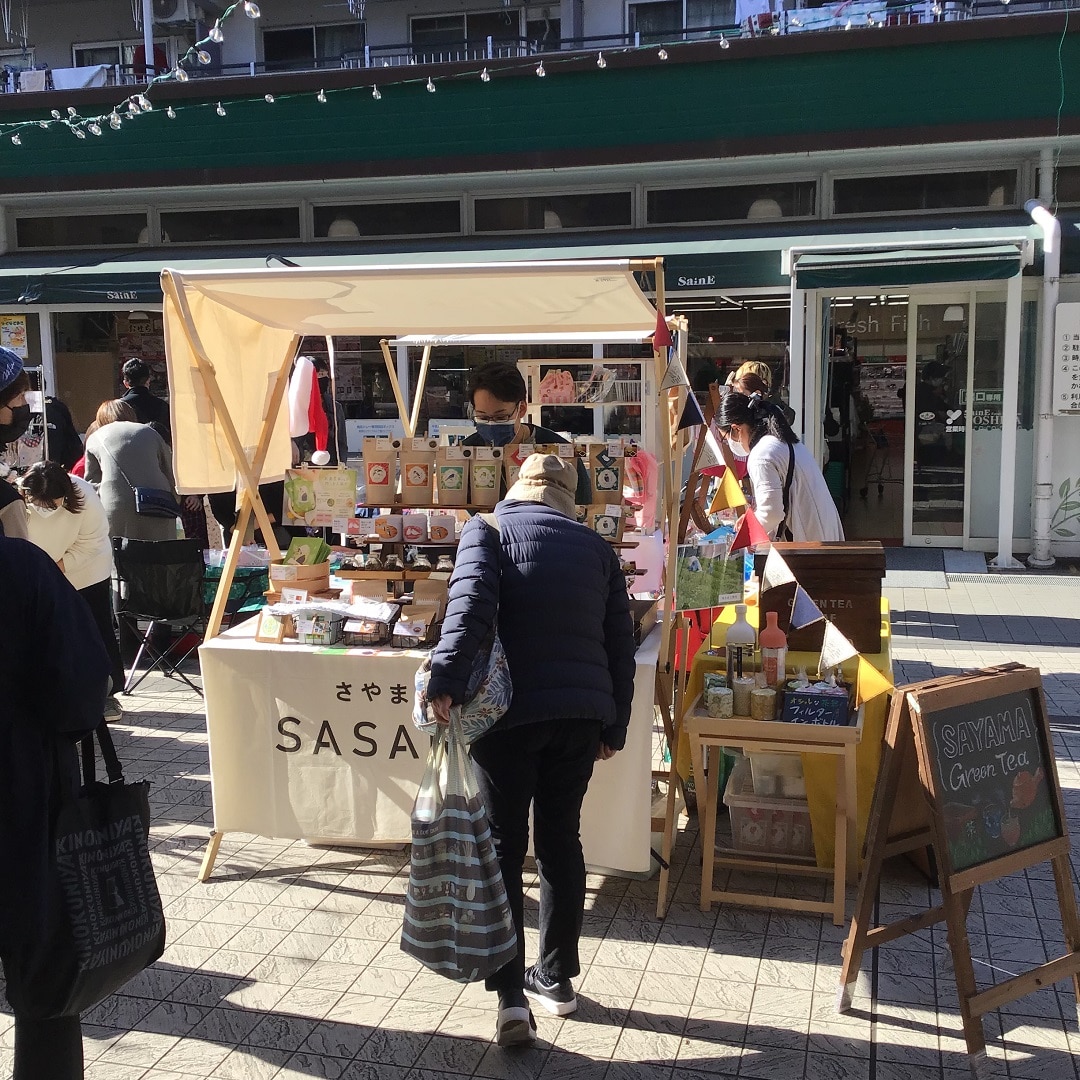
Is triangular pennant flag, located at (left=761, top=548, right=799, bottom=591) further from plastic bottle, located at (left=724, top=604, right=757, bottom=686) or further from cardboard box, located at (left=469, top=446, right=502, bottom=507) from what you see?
cardboard box, located at (left=469, top=446, right=502, bottom=507)

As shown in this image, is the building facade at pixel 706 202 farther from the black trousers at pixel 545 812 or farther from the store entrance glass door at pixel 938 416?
the black trousers at pixel 545 812

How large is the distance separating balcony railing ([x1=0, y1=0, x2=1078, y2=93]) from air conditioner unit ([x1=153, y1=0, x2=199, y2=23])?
722mm

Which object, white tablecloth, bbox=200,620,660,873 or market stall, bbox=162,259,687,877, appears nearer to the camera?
market stall, bbox=162,259,687,877

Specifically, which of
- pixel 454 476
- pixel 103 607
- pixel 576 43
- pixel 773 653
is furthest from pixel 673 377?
pixel 576 43

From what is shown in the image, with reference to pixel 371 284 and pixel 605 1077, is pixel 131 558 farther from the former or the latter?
pixel 605 1077

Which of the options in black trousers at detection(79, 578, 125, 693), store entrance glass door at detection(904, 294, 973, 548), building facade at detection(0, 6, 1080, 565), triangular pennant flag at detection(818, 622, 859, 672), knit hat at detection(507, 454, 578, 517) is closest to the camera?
knit hat at detection(507, 454, 578, 517)

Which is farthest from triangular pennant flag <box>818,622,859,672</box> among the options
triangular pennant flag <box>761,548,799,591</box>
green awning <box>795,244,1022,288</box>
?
green awning <box>795,244,1022,288</box>

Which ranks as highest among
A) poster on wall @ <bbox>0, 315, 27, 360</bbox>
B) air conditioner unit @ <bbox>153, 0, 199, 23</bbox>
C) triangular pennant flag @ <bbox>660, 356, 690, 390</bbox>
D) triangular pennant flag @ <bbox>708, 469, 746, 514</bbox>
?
air conditioner unit @ <bbox>153, 0, 199, 23</bbox>

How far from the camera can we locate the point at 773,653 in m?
4.13

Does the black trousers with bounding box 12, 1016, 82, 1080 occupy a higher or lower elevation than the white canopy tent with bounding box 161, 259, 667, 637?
lower

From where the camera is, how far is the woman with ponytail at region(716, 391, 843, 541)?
5.58 m

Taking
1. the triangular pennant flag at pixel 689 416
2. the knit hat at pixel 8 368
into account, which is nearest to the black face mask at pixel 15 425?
the knit hat at pixel 8 368

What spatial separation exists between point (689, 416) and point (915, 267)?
5224 millimetres

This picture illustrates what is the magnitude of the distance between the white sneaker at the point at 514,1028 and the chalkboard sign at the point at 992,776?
1.28 metres
